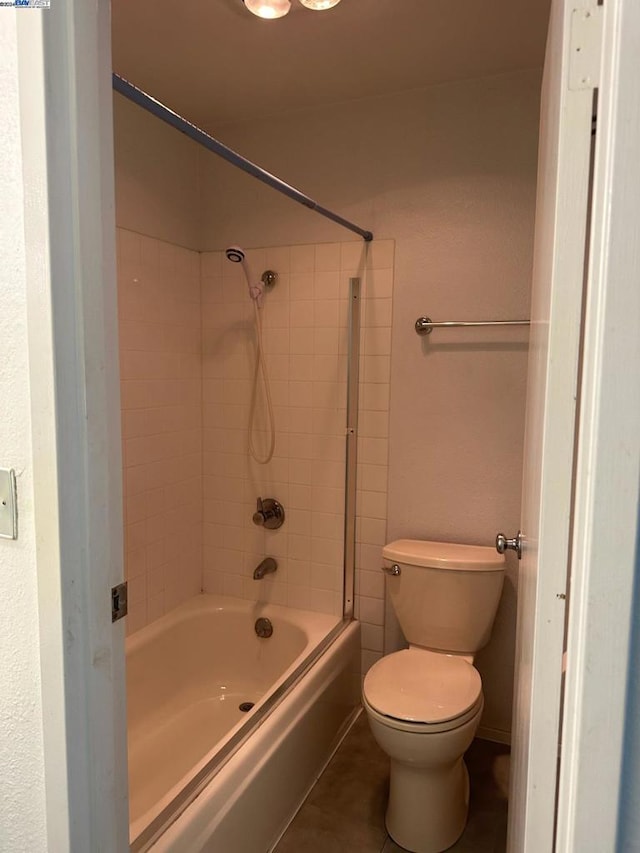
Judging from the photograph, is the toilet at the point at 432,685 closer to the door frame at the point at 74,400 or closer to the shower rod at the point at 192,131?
the door frame at the point at 74,400

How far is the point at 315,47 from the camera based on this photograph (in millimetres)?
1837

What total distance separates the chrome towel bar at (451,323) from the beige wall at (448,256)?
0.03 meters

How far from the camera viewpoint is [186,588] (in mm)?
2584

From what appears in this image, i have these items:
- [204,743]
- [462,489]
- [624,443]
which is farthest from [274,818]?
[624,443]

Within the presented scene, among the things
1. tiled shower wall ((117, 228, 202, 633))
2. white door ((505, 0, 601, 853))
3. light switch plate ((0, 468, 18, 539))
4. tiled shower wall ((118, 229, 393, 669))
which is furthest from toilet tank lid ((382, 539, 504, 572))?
light switch plate ((0, 468, 18, 539))

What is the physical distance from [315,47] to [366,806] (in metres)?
2.47

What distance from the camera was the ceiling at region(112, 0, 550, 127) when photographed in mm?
1652

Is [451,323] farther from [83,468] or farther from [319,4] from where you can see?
[83,468]

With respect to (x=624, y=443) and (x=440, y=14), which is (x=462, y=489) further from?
(x=624, y=443)

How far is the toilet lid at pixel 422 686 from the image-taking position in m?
1.68

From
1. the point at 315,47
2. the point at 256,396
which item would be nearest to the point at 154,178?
the point at 315,47

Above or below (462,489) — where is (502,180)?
above

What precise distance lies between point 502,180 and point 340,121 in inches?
26.8

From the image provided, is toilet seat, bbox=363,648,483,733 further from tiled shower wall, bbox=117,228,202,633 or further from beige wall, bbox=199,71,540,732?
tiled shower wall, bbox=117,228,202,633
